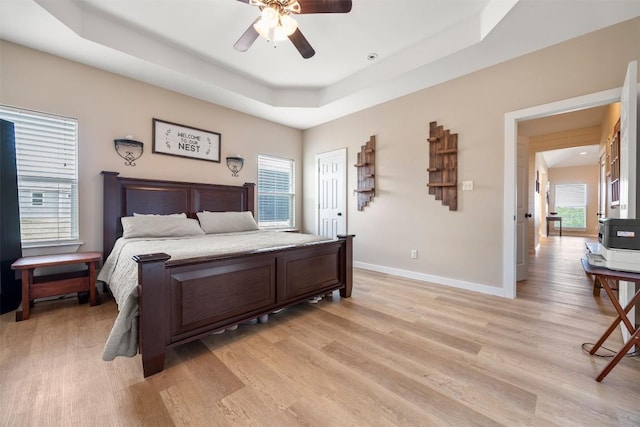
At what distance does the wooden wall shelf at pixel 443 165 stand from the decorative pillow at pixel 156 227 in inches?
130

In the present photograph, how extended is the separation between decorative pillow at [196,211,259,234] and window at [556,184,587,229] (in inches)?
466

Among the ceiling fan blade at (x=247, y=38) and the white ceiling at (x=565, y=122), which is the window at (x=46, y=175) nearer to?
the ceiling fan blade at (x=247, y=38)

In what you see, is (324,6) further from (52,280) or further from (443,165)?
(52,280)

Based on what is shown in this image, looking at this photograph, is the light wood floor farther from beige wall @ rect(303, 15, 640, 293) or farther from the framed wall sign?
the framed wall sign

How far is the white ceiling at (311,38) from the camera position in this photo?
2354 mm

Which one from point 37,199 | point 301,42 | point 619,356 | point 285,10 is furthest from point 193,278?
point 619,356

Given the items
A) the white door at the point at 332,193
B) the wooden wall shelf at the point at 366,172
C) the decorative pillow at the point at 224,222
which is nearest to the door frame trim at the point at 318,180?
the white door at the point at 332,193

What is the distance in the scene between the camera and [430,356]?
1.81m

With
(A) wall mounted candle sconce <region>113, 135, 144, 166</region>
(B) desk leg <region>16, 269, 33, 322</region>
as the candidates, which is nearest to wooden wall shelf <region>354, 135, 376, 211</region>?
(A) wall mounted candle sconce <region>113, 135, 144, 166</region>

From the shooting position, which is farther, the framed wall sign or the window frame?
the window frame

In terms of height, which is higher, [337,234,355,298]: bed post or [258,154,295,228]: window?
[258,154,295,228]: window

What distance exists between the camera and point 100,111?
124 inches

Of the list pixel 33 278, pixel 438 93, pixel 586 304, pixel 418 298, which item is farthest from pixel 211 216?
pixel 586 304

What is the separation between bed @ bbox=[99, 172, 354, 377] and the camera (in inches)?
63.2
